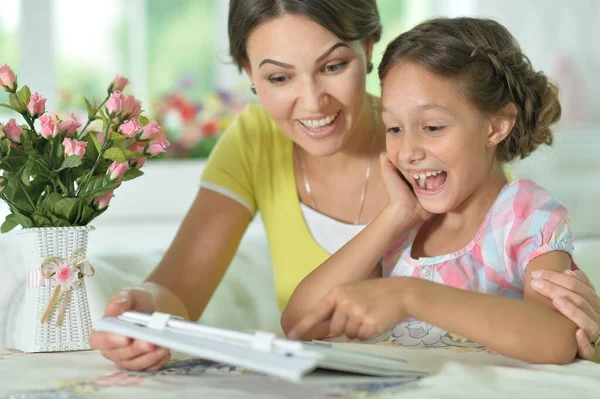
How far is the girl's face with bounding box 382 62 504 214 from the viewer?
172 cm

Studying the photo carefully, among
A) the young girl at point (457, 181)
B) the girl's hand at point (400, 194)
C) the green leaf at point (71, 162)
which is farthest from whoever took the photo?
the girl's hand at point (400, 194)

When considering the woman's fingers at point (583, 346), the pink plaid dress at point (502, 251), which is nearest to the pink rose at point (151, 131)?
the pink plaid dress at point (502, 251)

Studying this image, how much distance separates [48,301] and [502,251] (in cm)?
90

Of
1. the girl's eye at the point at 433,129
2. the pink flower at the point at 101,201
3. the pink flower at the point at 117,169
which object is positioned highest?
the girl's eye at the point at 433,129

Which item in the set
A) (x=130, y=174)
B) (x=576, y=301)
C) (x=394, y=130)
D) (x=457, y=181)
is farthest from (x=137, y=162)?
(x=576, y=301)

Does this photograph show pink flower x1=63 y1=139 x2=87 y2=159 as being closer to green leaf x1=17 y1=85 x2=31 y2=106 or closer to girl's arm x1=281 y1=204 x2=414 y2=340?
green leaf x1=17 y1=85 x2=31 y2=106

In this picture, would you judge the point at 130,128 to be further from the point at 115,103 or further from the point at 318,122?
the point at 318,122

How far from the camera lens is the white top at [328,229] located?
2184 millimetres

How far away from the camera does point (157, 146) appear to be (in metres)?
1.67

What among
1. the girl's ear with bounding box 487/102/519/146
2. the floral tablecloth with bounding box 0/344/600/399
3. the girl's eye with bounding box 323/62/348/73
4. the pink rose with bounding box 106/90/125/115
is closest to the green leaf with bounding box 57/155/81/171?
the pink rose with bounding box 106/90/125/115

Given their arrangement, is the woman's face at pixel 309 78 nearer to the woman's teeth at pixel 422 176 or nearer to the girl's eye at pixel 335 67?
the girl's eye at pixel 335 67

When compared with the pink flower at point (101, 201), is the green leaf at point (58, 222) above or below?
below

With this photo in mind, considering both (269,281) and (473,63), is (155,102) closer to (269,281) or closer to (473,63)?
(269,281)

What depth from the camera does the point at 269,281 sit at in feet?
8.79
